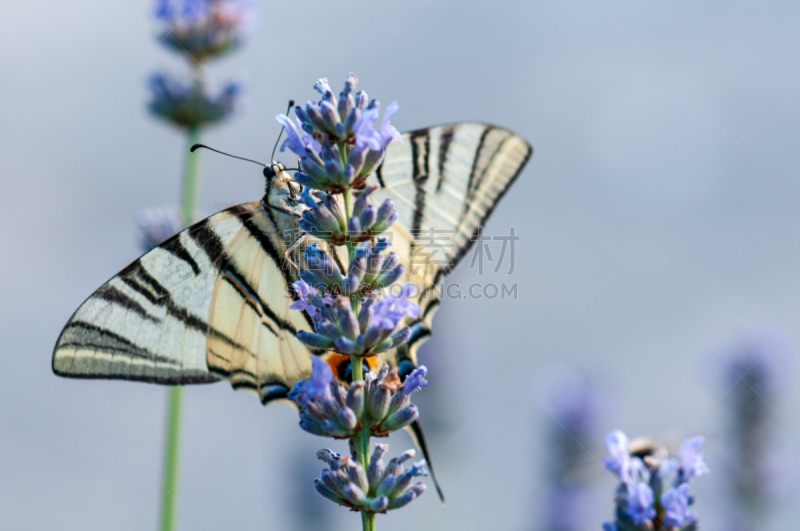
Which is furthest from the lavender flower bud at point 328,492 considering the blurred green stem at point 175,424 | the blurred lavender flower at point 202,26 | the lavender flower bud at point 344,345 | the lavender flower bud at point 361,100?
the blurred lavender flower at point 202,26

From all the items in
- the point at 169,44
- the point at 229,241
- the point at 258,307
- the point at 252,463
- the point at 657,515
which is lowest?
the point at 252,463

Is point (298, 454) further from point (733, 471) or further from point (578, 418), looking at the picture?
point (733, 471)

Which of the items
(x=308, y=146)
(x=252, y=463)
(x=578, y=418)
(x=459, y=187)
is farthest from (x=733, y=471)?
(x=252, y=463)

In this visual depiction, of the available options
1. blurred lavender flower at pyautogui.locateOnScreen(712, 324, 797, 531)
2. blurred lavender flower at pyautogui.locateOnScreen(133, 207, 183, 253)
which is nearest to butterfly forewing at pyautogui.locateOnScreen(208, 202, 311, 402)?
blurred lavender flower at pyautogui.locateOnScreen(133, 207, 183, 253)

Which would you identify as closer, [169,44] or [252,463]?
[169,44]

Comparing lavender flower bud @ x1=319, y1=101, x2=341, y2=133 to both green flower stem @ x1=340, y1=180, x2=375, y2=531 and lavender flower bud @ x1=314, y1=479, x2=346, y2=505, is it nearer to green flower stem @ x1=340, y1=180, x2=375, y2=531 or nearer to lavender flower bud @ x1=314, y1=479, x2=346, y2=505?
green flower stem @ x1=340, y1=180, x2=375, y2=531

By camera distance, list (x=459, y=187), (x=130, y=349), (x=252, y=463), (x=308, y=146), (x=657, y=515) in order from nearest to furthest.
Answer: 1. (x=657, y=515)
2. (x=308, y=146)
3. (x=130, y=349)
4. (x=459, y=187)
5. (x=252, y=463)

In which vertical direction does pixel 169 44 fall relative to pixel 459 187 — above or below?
above

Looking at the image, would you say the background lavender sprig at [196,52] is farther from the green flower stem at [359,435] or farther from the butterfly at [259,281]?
the green flower stem at [359,435]
